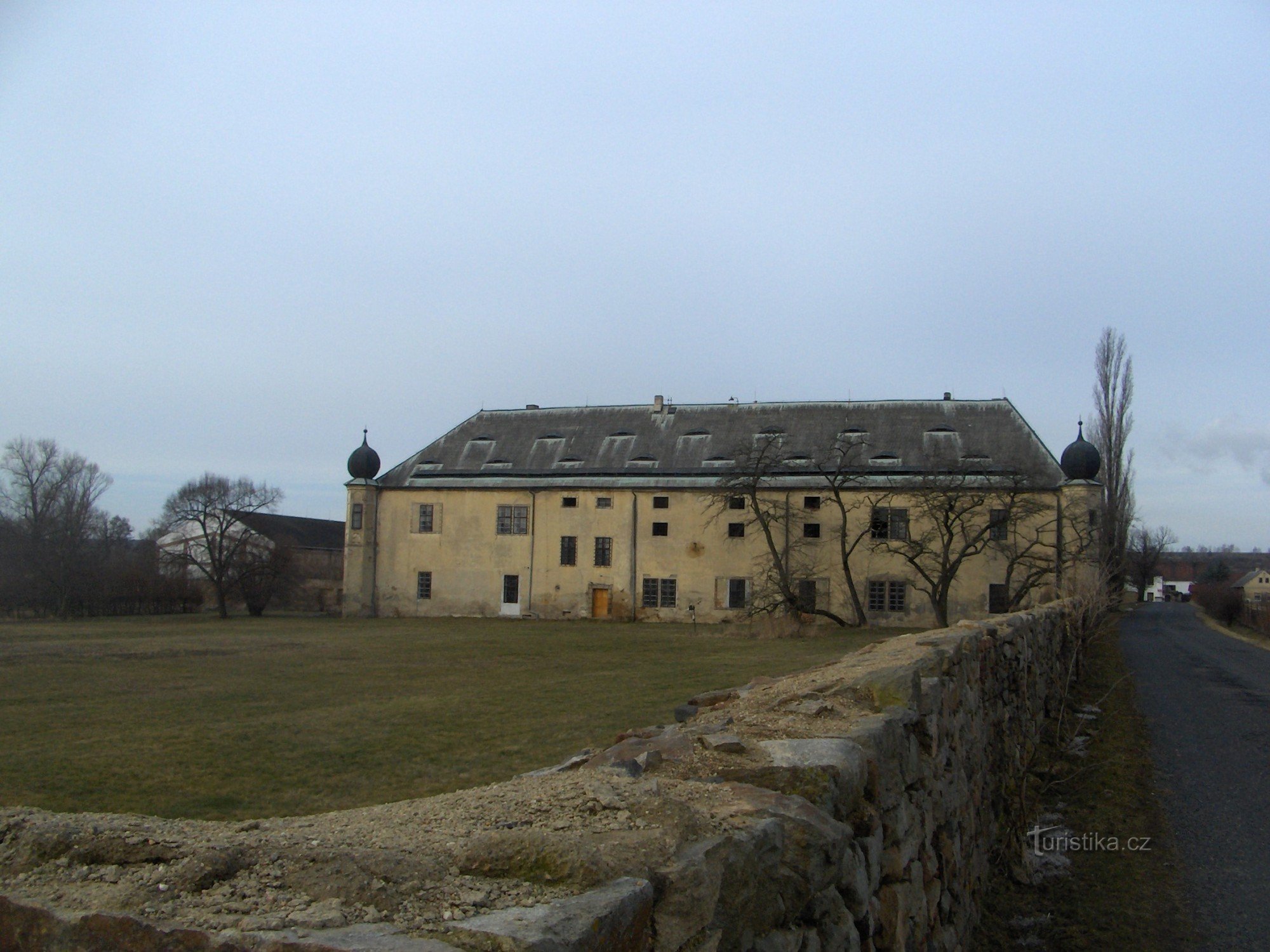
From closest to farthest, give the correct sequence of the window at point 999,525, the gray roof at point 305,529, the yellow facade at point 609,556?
the window at point 999,525 → the yellow facade at point 609,556 → the gray roof at point 305,529

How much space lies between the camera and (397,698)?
15.2 m

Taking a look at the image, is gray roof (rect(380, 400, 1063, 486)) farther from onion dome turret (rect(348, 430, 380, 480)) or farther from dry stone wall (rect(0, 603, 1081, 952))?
dry stone wall (rect(0, 603, 1081, 952))

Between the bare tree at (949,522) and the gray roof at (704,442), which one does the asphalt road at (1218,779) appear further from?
the gray roof at (704,442)

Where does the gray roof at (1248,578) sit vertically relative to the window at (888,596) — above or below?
below

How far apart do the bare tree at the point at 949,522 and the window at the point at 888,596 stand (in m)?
0.78

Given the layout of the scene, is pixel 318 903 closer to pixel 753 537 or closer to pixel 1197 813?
pixel 1197 813

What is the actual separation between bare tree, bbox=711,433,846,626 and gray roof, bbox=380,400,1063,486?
863 millimetres

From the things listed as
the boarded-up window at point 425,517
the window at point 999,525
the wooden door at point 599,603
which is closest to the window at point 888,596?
Answer: the window at point 999,525

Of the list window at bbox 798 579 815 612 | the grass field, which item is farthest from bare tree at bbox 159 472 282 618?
window at bbox 798 579 815 612

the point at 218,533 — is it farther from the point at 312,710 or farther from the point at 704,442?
the point at 312,710

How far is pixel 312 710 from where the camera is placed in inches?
544

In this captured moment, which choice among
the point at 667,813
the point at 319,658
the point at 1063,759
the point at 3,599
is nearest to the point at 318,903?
the point at 667,813

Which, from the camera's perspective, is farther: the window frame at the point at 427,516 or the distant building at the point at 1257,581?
the distant building at the point at 1257,581

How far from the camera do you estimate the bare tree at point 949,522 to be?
31797 millimetres
